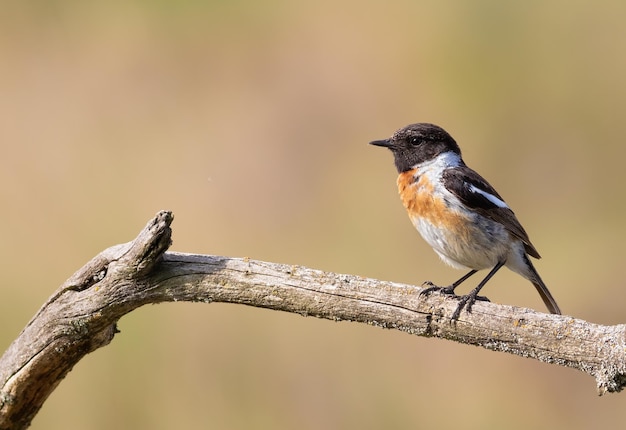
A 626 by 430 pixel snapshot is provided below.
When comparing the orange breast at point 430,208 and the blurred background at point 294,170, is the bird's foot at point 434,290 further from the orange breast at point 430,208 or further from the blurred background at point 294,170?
the blurred background at point 294,170

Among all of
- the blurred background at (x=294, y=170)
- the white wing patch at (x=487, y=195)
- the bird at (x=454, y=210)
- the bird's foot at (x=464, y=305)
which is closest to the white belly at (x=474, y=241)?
the bird at (x=454, y=210)

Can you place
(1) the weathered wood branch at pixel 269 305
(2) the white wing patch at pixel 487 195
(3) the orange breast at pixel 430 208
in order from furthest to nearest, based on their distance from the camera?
(2) the white wing patch at pixel 487 195
(3) the orange breast at pixel 430 208
(1) the weathered wood branch at pixel 269 305

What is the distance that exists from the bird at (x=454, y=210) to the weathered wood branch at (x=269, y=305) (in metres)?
1.07

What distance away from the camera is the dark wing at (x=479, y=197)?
4859mm

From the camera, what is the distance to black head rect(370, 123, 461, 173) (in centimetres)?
517

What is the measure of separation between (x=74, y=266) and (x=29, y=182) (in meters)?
1.21

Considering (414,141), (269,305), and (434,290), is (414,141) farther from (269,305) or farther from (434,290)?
(269,305)

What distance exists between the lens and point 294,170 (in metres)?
8.50

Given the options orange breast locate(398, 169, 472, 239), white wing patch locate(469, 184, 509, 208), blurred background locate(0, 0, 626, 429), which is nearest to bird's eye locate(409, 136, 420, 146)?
orange breast locate(398, 169, 472, 239)

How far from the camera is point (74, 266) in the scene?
25.2 ft

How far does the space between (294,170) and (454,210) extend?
3847 millimetres

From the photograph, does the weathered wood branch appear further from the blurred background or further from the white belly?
the blurred background

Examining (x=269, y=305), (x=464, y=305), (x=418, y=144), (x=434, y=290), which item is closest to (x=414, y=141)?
(x=418, y=144)

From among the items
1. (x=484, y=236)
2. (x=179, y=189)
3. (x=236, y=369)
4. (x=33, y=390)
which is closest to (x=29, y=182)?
(x=179, y=189)
